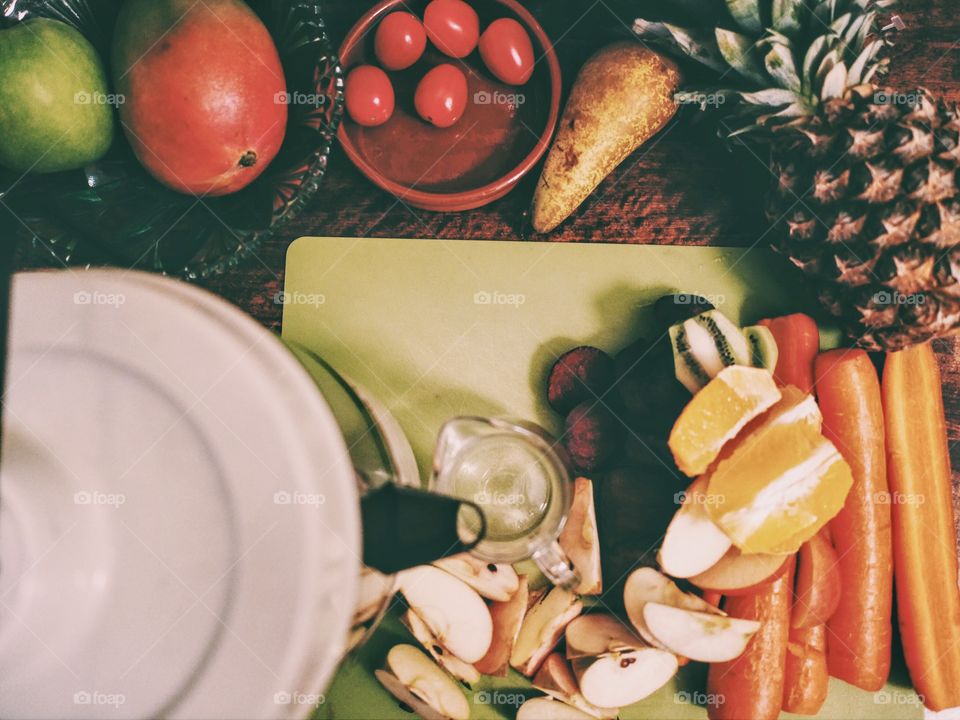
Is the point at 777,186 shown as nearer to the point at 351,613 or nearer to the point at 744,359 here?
the point at 744,359

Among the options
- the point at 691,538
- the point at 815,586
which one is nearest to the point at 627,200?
the point at 691,538

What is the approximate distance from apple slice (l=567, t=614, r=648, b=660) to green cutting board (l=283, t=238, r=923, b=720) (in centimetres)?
30

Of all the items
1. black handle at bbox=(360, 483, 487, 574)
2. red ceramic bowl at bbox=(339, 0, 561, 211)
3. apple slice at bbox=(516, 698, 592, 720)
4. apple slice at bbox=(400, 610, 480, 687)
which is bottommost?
apple slice at bbox=(516, 698, 592, 720)

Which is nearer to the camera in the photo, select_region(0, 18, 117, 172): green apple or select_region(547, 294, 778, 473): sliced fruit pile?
select_region(0, 18, 117, 172): green apple

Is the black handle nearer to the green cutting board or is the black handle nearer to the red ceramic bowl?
the green cutting board

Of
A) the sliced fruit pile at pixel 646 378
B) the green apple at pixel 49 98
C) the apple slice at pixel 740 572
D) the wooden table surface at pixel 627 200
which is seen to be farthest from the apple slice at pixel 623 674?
the green apple at pixel 49 98

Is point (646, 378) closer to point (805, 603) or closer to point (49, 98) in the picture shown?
point (805, 603)

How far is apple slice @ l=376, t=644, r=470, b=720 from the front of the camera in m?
0.96

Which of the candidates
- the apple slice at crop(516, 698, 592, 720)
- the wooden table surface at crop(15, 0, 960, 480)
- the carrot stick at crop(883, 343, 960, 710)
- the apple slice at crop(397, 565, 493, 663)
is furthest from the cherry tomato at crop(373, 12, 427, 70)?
the apple slice at crop(516, 698, 592, 720)

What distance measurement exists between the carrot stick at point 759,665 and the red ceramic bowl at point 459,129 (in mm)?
719

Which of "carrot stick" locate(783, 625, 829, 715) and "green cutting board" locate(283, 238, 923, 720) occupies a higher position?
"green cutting board" locate(283, 238, 923, 720)

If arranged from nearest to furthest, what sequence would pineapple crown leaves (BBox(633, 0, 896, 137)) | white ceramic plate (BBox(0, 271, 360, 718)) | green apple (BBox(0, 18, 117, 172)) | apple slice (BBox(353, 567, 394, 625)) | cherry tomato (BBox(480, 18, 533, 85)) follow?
white ceramic plate (BBox(0, 271, 360, 718)) < apple slice (BBox(353, 567, 394, 625)) < green apple (BBox(0, 18, 117, 172)) < pineapple crown leaves (BBox(633, 0, 896, 137)) < cherry tomato (BBox(480, 18, 533, 85))

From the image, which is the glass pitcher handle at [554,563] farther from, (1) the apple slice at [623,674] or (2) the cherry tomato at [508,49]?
(2) the cherry tomato at [508,49]

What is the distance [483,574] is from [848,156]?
2.51 feet
